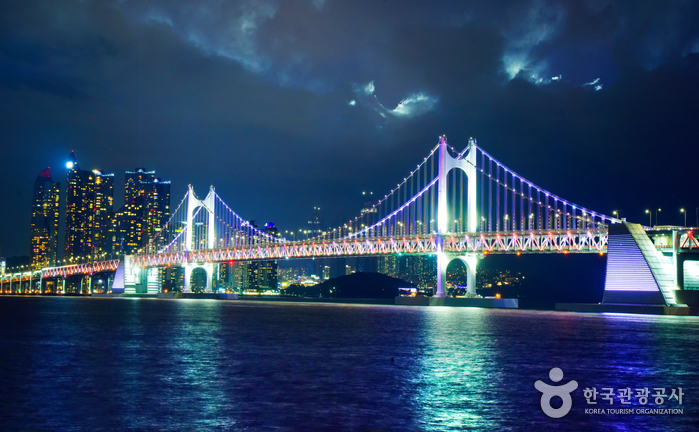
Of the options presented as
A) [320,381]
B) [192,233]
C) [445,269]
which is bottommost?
[320,381]

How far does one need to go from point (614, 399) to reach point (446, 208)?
5762 centimetres

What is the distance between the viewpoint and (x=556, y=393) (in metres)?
11.3

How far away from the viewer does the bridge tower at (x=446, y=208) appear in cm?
6669

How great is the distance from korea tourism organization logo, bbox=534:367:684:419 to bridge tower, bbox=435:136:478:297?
178 feet

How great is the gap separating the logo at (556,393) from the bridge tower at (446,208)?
5271 cm

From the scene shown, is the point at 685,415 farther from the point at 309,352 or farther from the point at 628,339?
the point at 628,339

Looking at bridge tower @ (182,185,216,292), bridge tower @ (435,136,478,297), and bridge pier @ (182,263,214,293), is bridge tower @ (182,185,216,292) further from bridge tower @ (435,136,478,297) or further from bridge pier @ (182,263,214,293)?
bridge tower @ (435,136,478,297)

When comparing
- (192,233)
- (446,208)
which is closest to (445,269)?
(446,208)

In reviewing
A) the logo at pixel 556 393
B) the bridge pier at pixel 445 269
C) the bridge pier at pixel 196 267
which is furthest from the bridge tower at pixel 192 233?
the logo at pixel 556 393

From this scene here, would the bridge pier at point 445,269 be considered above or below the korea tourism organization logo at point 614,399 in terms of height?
above

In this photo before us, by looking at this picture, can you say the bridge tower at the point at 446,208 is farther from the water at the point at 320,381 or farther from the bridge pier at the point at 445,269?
the water at the point at 320,381

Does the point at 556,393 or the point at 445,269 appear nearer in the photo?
the point at 556,393

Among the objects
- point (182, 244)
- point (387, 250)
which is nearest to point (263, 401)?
point (387, 250)

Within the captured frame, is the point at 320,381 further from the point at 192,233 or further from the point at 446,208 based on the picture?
the point at 192,233
